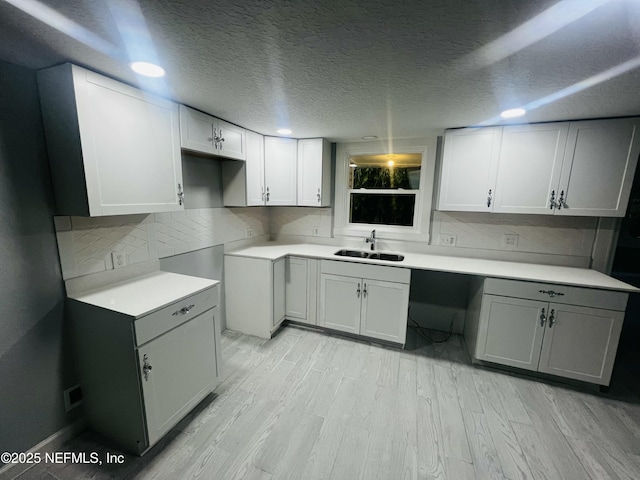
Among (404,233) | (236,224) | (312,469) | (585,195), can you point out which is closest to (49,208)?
(236,224)

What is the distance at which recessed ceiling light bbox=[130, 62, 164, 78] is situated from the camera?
Result: 1.33m

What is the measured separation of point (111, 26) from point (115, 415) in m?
1.94

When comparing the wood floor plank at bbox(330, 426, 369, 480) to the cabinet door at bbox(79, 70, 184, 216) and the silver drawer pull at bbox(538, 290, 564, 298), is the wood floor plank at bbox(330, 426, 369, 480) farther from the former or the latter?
the cabinet door at bbox(79, 70, 184, 216)

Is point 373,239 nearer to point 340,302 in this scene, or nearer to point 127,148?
point 340,302

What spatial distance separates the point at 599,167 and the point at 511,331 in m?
1.46

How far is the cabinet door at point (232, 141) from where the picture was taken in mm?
2289

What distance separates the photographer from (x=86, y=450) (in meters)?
1.55

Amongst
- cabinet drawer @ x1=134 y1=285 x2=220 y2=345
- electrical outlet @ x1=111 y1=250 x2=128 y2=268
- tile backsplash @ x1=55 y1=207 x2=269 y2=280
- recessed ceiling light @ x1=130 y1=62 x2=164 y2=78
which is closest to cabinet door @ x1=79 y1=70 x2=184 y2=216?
recessed ceiling light @ x1=130 y1=62 x2=164 y2=78

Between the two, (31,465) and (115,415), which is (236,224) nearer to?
(115,415)

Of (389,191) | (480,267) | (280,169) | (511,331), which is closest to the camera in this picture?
(511,331)

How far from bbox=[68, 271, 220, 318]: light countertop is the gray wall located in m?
0.19

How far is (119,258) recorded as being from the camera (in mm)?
1822

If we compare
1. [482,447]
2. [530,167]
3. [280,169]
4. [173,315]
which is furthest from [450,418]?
[280,169]

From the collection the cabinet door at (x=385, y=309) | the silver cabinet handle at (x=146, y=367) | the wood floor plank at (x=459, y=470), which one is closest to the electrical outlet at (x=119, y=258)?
the silver cabinet handle at (x=146, y=367)
